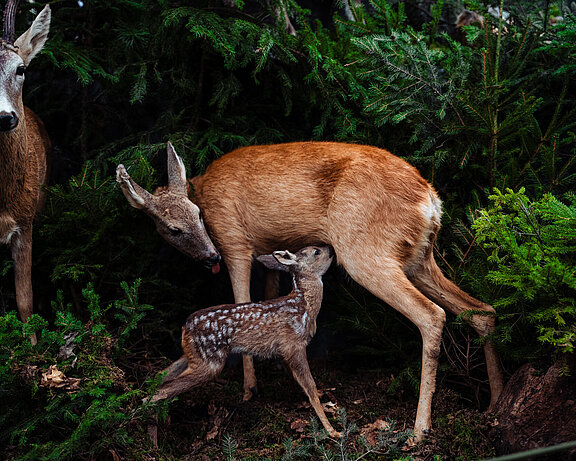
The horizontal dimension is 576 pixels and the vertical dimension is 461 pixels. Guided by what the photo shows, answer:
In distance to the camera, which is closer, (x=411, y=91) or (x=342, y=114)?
(x=411, y=91)

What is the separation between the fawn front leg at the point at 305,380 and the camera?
4.11 m

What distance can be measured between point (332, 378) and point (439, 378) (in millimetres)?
1086

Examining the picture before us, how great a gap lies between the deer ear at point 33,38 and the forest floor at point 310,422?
329 cm

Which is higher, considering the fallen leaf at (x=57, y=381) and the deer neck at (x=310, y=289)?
the deer neck at (x=310, y=289)

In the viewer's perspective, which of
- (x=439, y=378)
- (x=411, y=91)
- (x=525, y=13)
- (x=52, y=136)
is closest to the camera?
(x=439, y=378)

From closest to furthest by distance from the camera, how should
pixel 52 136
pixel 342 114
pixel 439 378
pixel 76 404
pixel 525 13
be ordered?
pixel 76 404 < pixel 439 378 < pixel 342 114 < pixel 525 13 < pixel 52 136

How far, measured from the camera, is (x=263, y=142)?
6.13m

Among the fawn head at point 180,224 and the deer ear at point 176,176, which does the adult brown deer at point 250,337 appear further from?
the deer ear at point 176,176

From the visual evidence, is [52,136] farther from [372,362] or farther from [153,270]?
[372,362]

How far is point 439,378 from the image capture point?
4.79 m

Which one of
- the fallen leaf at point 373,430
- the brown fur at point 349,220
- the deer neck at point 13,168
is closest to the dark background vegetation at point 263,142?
the fallen leaf at point 373,430

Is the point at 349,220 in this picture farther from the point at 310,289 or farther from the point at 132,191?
the point at 132,191

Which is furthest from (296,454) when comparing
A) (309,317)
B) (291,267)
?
(291,267)

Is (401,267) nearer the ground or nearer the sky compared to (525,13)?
nearer the ground
